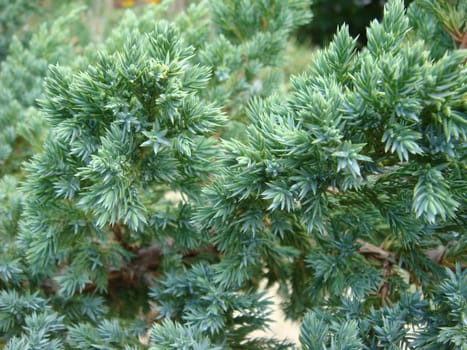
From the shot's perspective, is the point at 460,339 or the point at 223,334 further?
the point at 223,334

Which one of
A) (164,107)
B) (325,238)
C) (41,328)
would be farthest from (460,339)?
(41,328)

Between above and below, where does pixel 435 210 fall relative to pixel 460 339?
above

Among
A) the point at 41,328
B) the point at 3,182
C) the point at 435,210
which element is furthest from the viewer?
the point at 3,182

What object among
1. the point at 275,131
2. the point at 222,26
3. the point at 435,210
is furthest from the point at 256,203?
the point at 222,26

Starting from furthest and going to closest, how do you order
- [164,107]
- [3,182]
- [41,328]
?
[3,182]
[41,328]
[164,107]

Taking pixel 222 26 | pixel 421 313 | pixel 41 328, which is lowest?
pixel 421 313

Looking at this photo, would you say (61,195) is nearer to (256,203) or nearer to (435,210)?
(256,203)
